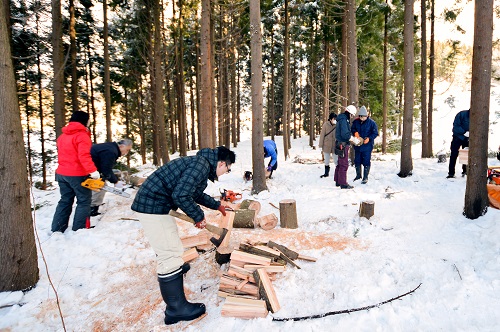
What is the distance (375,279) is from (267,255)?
4.28ft

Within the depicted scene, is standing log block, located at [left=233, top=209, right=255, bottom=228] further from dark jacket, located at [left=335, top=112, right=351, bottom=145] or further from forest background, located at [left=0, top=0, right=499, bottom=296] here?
dark jacket, located at [left=335, top=112, right=351, bottom=145]

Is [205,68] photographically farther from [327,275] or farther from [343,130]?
[327,275]

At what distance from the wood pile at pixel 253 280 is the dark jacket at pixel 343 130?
4.43 meters

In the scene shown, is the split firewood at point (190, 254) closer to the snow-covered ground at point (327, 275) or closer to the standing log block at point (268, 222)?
the snow-covered ground at point (327, 275)

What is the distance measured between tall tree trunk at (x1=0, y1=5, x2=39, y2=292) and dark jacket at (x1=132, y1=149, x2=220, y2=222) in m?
1.68

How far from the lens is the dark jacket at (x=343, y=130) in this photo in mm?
7407

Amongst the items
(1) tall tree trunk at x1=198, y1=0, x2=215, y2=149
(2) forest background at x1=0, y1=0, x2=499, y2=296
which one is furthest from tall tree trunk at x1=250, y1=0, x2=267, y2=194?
(1) tall tree trunk at x1=198, y1=0, x2=215, y2=149

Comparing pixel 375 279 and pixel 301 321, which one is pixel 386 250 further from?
pixel 301 321

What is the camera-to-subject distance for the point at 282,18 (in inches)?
651

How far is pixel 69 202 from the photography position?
16.8 ft

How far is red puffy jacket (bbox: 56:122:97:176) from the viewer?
490 centimetres

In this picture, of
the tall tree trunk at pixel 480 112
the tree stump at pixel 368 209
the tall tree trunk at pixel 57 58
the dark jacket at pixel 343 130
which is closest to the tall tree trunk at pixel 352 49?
the dark jacket at pixel 343 130

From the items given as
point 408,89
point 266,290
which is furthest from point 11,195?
point 408,89

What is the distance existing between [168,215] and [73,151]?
9.87ft
